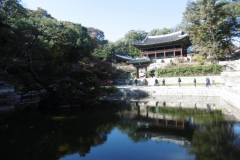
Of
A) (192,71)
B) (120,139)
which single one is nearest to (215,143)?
(120,139)

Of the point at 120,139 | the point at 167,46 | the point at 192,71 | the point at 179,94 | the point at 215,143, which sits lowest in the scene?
the point at 120,139

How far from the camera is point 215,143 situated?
21.3 ft

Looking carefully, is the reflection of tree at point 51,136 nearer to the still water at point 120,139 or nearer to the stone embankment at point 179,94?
the still water at point 120,139

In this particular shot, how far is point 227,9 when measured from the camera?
105ft

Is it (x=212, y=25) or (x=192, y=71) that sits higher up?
(x=212, y=25)

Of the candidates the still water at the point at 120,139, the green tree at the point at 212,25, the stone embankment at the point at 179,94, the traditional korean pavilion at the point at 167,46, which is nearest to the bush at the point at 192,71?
the green tree at the point at 212,25

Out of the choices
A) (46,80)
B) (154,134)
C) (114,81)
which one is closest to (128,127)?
(154,134)

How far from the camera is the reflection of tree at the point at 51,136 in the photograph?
625 centimetres

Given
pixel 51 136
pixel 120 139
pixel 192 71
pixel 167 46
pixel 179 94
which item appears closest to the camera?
pixel 120 139

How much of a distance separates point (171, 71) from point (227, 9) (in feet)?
47.3

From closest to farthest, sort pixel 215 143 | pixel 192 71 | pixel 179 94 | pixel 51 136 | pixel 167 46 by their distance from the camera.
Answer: pixel 215 143, pixel 51 136, pixel 179 94, pixel 192 71, pixel 167 46

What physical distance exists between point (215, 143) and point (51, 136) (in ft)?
20.6

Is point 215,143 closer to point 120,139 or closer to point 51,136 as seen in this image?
point 120,139

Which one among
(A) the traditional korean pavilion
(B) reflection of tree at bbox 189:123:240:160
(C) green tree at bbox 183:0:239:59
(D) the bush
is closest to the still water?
(B) reflection of tree at bbox 189:123:240:160
